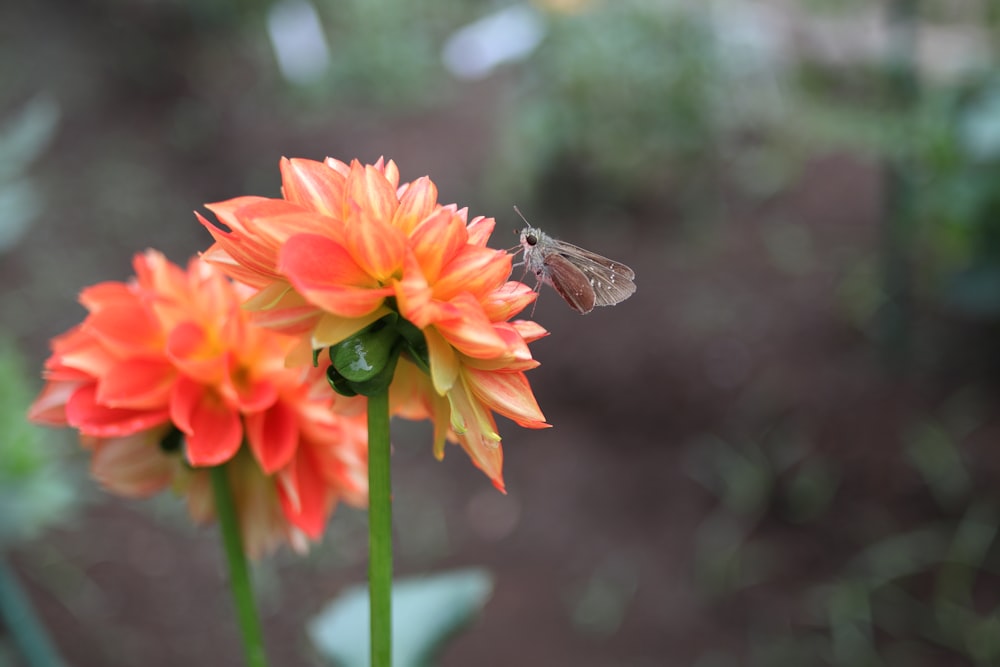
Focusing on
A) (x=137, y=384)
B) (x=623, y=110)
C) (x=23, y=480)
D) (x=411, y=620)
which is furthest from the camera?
(x=623, y=110)

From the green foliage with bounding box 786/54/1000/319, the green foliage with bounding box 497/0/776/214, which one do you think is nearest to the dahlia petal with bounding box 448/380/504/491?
the green foliage with bounding box 786/54/1000/319

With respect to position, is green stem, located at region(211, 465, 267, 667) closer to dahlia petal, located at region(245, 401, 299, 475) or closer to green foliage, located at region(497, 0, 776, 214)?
dahlia petal, located at region(245, 401, 299, 475)

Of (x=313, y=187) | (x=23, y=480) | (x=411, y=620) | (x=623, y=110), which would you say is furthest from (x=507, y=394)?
(x=623, y=110)

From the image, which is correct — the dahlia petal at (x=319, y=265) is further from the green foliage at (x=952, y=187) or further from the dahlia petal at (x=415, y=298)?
the green foliage at (x=952, y=187)

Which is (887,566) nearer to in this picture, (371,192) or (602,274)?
(602,274)

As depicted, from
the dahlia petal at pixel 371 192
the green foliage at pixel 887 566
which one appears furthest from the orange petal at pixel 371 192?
the green foliage at pixel 887 566

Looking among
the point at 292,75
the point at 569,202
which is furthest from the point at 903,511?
the point at 292,75
